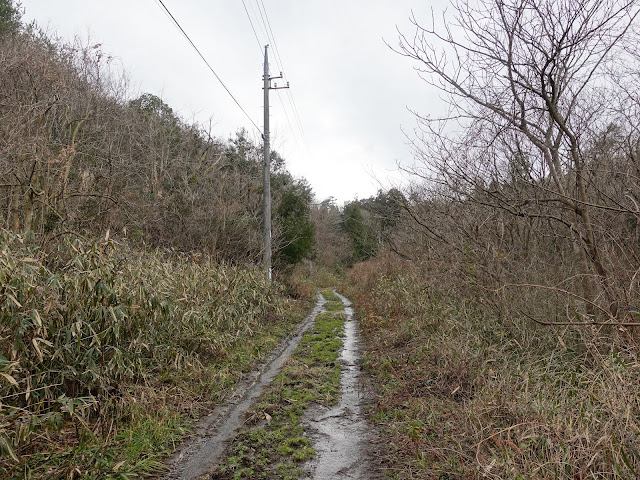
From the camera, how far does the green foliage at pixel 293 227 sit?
56.6 feet

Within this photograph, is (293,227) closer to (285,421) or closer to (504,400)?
(285,421)

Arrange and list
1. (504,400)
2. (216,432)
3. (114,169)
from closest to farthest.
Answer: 1. (504,400)
2. (216,432)
3. (114,169)

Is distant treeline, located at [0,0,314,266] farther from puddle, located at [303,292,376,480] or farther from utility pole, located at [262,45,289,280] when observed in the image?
puddle, located at [303,292,376,480]

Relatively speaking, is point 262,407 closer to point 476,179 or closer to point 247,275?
point 476,179

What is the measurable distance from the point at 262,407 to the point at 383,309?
7.47 metres

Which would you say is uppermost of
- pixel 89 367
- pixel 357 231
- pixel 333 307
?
pixel 357 231

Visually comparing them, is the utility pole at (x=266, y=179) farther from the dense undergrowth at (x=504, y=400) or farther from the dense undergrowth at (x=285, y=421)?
the dense undergrowth at (x=504, y=400)

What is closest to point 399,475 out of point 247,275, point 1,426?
point 1,426

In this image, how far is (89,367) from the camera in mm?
4305

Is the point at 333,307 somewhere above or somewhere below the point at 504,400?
below

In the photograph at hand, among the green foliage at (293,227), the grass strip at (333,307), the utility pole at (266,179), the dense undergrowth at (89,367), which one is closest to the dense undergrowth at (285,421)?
the dense undergrowth at (89,367)

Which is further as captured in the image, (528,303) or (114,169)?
(114,169)

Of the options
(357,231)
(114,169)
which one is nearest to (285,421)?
(114,169)

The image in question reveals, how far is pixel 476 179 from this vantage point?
655cm
